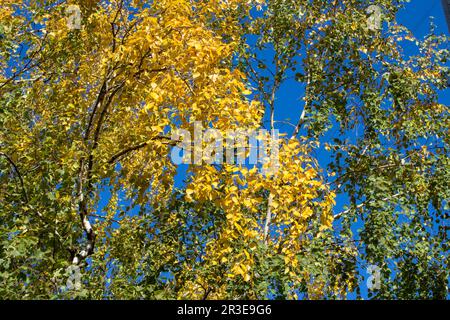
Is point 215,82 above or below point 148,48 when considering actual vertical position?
below

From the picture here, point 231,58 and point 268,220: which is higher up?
point 231,58

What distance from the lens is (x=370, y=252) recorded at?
829 centimetres

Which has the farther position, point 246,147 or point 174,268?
point 174,268

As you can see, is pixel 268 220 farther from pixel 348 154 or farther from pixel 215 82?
pixel 215 82

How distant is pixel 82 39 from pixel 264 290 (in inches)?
161

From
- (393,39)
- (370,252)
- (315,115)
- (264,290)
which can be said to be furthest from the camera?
(393,39)

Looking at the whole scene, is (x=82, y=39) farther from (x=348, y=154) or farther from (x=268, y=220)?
(x=348, y=154)

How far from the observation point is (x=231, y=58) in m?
9.56

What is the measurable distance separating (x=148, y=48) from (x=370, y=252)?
4.40m
